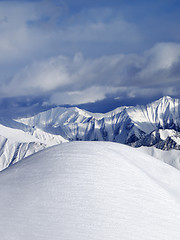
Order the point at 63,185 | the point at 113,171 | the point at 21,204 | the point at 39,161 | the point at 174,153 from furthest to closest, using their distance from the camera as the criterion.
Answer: the point at 174,153 → the point at 39,161 → the point at 113,171 → the point at 63,185 → the point at 21,204

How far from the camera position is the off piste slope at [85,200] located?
11.3m

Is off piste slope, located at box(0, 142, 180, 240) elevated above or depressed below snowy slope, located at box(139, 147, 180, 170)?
below

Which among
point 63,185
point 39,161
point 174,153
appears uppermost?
point 174,153

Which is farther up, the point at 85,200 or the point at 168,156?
the point at 168,156

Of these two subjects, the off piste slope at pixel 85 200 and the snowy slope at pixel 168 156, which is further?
the snowy slope at pixel 168 156

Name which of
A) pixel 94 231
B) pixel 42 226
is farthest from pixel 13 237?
pixel 94 231

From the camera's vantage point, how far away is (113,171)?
606 inches

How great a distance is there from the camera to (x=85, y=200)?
12.7 m

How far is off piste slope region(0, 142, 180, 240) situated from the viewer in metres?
11.3

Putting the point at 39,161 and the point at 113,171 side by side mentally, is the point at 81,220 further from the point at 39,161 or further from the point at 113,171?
the point at 39,161

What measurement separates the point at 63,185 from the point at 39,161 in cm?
358

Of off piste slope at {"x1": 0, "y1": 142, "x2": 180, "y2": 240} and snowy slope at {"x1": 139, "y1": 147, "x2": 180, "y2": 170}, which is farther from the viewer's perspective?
snowy slope at {"x1": 139, "y1": 147, "x2": 180, "y2": 170}

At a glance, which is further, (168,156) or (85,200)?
(168,156)

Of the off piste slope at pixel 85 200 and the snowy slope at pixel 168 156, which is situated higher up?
the snowy slope at pixel 168 156
